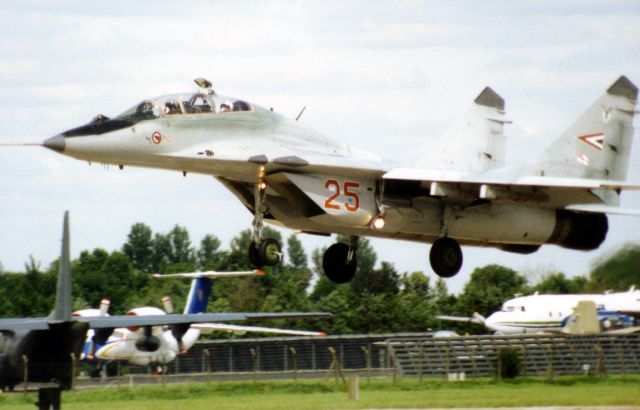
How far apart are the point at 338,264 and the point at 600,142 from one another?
18.0 feet

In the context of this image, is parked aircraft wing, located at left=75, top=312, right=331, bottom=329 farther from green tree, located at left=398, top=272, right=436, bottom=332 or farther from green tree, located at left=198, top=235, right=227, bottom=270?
green tree, located at left=198, top=235, right=227, bottom=270

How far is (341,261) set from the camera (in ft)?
77.9

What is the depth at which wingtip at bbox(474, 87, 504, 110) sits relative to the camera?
1011 inches

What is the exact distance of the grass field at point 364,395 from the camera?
90.3 ft

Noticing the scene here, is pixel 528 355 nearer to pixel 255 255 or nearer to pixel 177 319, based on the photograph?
pixel 177 319

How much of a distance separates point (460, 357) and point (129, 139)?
1761 centimetres

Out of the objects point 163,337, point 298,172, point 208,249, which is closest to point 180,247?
point 208,249

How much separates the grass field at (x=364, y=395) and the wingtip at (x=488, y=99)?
585cm

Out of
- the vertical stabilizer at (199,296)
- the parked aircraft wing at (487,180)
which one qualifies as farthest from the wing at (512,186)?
the vertical stabilizer at (199,296)

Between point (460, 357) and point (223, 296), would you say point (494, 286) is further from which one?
point (460, 357)

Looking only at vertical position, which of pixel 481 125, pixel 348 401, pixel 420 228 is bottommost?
pixel 348 401

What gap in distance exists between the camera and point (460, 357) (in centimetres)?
3594

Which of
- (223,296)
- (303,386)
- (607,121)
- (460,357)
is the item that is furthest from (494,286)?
(607,121)

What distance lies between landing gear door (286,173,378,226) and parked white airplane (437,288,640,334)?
19551 mm
